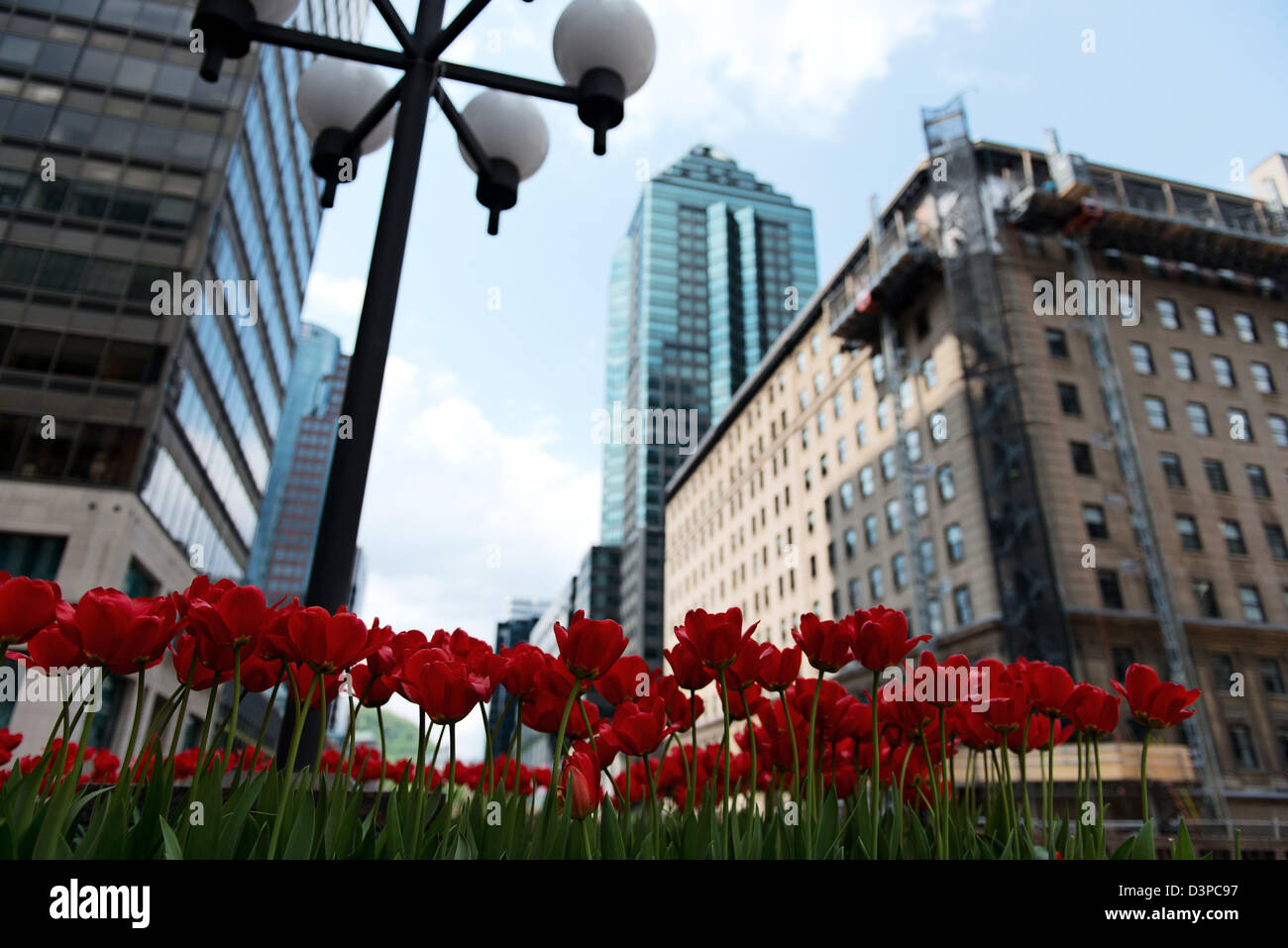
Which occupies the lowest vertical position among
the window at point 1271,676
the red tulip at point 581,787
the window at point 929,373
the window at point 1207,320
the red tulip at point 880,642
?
the red tulip at point 581,787

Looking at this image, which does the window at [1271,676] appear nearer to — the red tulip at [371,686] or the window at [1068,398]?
the window at [1068,398]

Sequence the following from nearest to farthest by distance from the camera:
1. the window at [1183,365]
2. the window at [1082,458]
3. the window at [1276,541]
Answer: the window at [1082,458], the window at [1276,541], the window at [1183,365]

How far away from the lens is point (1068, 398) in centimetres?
3706

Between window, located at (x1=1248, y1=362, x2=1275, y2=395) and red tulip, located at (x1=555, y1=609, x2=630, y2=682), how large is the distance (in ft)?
165

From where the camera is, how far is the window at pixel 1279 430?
128 ft

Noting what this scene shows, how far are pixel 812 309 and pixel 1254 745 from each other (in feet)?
109

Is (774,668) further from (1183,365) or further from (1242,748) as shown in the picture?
(1183,365)

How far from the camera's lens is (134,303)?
24500 millimetres

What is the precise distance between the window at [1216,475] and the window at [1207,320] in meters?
8.06

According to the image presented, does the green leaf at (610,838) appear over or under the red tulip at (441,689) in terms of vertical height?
under

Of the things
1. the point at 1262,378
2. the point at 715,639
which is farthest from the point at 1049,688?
the point at 1262,378

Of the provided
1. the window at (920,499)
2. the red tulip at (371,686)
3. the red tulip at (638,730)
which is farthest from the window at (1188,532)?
the red tulip at (371,686)

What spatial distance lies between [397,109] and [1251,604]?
140ft

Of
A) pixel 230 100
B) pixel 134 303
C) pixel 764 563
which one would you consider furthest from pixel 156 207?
pixel 764 563
